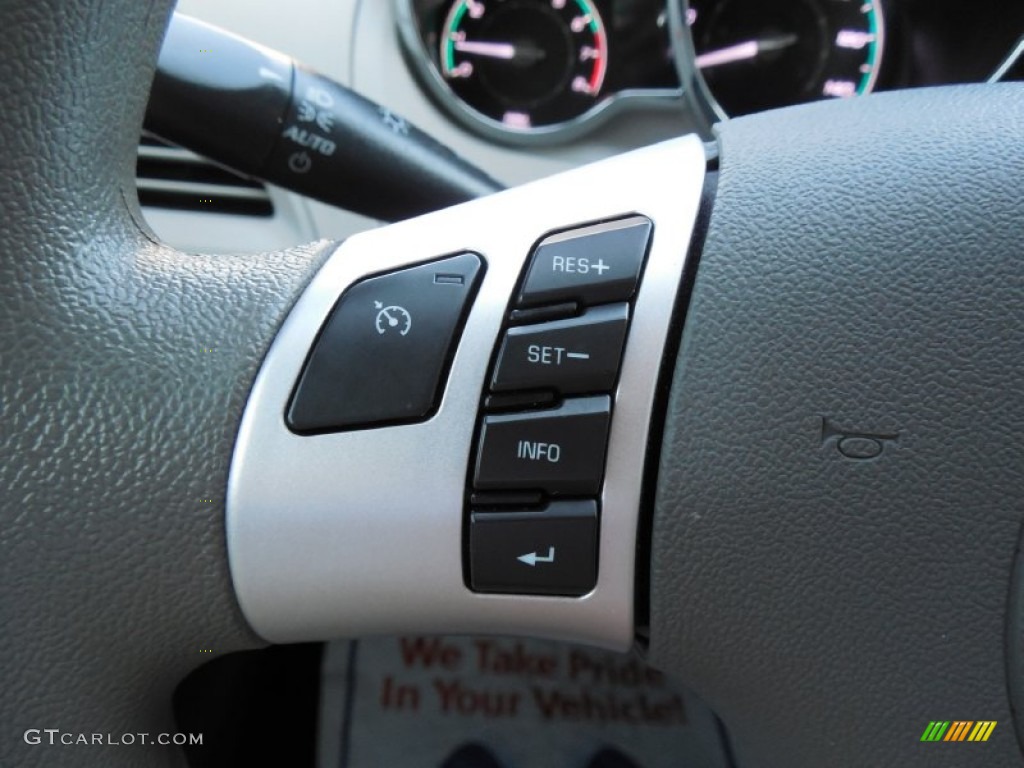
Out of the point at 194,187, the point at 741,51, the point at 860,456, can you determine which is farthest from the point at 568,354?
the point at 741,51

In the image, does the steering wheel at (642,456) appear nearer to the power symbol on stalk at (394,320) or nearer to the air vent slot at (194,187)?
the power symbol on stalk at (394,320)

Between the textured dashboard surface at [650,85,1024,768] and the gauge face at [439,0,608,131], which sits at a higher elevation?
the gauge face at [439,0,608,131]

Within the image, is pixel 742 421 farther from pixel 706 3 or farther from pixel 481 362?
pixel 706 3

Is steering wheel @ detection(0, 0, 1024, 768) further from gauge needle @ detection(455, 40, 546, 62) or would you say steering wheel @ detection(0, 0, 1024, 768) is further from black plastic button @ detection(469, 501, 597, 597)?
gauge needle @ detection(455, 40, 546, 62)

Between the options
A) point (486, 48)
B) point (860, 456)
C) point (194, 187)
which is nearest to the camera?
point (860, 456)

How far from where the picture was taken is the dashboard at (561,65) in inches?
51.6

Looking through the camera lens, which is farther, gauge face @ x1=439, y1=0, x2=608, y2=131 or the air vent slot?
gauge face @ x1=439, y1=0, x2=608, y2=131

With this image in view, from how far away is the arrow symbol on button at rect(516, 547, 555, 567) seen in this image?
0.49m

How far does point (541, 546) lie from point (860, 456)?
16cm

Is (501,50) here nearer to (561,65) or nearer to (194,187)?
(561,65)

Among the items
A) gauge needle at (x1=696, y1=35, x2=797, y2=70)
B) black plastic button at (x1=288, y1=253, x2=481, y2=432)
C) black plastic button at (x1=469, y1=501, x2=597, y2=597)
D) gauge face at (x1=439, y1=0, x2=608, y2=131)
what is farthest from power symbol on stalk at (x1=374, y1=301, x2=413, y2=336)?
gauge needle at (x1=696, y1=35, x2=797, y2=70)

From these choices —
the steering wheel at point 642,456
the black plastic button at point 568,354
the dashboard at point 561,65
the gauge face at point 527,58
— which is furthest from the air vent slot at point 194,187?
the black plastic button at point 568,354

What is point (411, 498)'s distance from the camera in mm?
482

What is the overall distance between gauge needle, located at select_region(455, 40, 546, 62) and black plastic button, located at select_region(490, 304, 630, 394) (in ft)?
3.43
